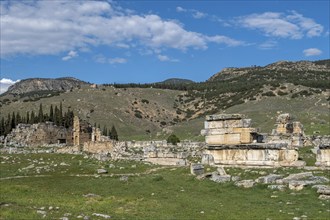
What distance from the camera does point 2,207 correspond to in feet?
54.1

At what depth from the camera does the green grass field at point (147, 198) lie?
15.6 m

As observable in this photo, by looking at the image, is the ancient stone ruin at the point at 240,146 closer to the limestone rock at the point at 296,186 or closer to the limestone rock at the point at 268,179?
the limestone rock at the point at 268,179

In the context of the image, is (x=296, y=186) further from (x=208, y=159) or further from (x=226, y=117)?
(x=226, y=117)

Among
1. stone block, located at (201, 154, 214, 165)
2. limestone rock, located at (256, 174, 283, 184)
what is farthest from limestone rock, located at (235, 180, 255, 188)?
stone block, located at (201, 154, 214, 165)

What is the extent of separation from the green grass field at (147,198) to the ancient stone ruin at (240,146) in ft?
7.47

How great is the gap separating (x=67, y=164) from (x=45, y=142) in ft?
104

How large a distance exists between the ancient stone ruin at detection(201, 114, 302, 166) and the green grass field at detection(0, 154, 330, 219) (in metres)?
2.28

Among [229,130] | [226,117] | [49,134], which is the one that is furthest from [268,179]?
[49,134]

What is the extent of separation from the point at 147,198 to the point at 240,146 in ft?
37.7

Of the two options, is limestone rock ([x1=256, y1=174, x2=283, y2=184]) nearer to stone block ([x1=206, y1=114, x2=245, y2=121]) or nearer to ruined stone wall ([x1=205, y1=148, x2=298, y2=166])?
ruined stone wall ([x1=205, y1=148, x2=298, y2=166])

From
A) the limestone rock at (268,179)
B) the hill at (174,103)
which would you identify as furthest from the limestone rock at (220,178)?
the hill at (174,103)

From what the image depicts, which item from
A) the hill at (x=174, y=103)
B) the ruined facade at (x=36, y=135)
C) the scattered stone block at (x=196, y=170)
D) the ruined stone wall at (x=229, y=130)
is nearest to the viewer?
the scattered stone block at (x=196, y=170)

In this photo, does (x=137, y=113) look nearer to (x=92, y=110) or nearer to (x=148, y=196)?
(x=92, y=110)

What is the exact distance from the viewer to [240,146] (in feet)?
97.0
